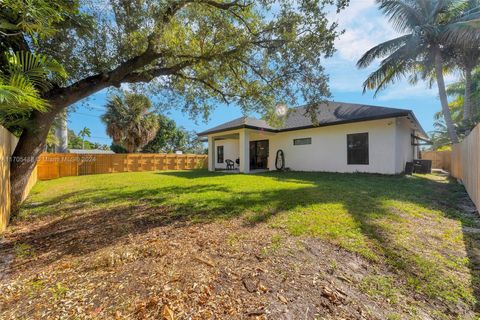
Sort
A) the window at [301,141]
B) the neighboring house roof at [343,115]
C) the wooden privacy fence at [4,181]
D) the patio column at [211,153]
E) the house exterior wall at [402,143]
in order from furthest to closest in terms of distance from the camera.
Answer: the patio column at [211,153], the window at [301,141], the house exterior wall at [402,143], the neighboring house roof at [343,115], the wooden privacy fence at [4,181]

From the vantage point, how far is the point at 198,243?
3.22 metres

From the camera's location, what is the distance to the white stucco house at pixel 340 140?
10820 mm

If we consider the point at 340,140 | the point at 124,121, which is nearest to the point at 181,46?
the point at 340,140

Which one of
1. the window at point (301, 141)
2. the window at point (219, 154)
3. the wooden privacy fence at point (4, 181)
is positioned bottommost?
the wooden privacy fence at point (4, 181)

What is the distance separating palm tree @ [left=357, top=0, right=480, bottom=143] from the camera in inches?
413

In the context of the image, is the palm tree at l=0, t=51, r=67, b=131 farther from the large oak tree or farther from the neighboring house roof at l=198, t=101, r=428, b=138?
the neighboring house roof at l=198, t=101, r=428, b=138

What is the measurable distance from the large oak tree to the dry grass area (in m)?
2.97

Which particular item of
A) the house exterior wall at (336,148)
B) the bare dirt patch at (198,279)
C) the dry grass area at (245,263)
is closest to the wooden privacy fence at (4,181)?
the dry grass area at (245,263)

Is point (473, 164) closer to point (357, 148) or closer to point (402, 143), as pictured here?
point (357, 148)

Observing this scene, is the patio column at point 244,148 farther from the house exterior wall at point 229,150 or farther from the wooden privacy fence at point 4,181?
the wooden privacy fence at point 4,181

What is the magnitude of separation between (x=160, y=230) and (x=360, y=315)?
10.1 feet

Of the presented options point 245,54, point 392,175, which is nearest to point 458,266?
point 245,54

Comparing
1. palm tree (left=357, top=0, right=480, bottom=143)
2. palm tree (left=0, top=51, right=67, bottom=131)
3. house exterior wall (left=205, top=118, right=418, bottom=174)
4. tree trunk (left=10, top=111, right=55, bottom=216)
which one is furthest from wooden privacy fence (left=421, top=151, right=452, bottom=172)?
tree trunk (left=10, top=111, right=55, bottom=216)

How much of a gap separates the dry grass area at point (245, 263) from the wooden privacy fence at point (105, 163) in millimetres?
10997
